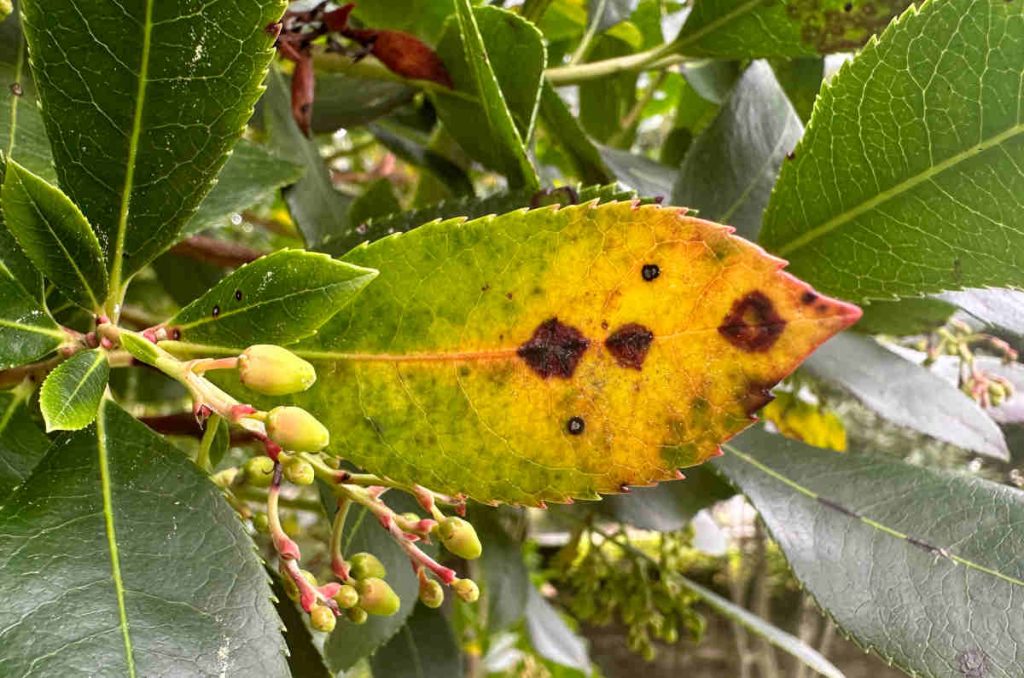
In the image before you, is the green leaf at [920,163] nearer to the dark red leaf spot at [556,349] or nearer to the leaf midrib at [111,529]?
the dark red leaf spot at [556,349]

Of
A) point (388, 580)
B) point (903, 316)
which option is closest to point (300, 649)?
point (388, 580)

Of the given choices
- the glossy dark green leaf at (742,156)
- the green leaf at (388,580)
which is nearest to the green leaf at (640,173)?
the glossy dark green leaf at (742,156)

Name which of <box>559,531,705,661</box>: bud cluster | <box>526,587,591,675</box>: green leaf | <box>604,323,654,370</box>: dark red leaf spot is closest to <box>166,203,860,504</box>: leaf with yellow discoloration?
<box>604,323,654,370</box>: dark red leaf spot

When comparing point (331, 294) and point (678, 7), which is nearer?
point (331, 294)

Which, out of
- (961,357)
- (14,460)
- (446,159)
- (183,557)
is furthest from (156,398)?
(961,357)

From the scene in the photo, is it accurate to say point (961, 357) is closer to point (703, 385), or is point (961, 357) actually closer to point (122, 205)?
point (703, 385)

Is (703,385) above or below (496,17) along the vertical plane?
below

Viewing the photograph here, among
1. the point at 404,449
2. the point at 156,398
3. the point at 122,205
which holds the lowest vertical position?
the point at 156,398
